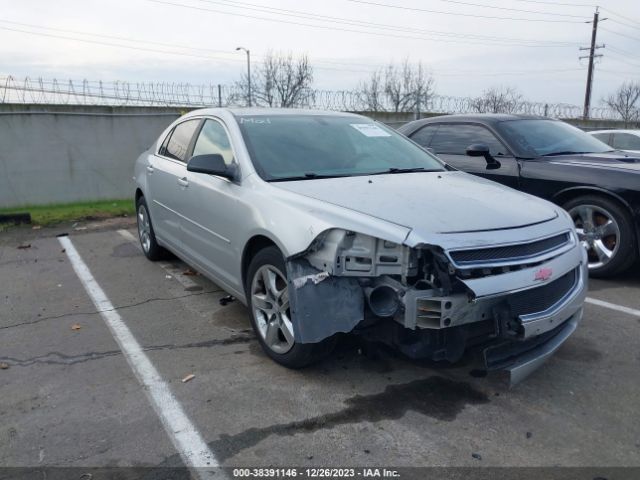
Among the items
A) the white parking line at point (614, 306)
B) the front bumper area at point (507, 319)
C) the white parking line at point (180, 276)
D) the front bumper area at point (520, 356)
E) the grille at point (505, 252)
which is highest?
the grille at point (505, 252)

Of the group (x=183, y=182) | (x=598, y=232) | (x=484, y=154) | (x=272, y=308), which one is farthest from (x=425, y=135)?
(x=272, y=308)

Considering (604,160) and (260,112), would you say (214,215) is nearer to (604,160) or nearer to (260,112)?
(260,112)

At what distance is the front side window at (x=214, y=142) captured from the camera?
4.32 meters

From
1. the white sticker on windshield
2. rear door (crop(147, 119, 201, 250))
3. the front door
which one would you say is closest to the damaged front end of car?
the front door

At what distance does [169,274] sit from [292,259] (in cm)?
315

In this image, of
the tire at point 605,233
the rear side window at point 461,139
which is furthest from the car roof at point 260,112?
the tire at point 605,233

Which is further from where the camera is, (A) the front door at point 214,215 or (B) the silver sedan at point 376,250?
(A) the front door at point 214,215

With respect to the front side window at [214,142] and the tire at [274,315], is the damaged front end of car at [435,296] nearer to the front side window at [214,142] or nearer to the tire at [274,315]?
the tire at [274,315]

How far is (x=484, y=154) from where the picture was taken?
595 centimetres

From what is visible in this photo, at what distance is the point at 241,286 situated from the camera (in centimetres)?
397

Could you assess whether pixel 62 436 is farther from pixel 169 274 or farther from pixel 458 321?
pixel 169 274

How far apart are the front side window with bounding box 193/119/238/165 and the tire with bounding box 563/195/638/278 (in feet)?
11.2

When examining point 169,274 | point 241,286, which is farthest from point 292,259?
point 169,274

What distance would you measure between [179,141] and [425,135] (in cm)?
342
